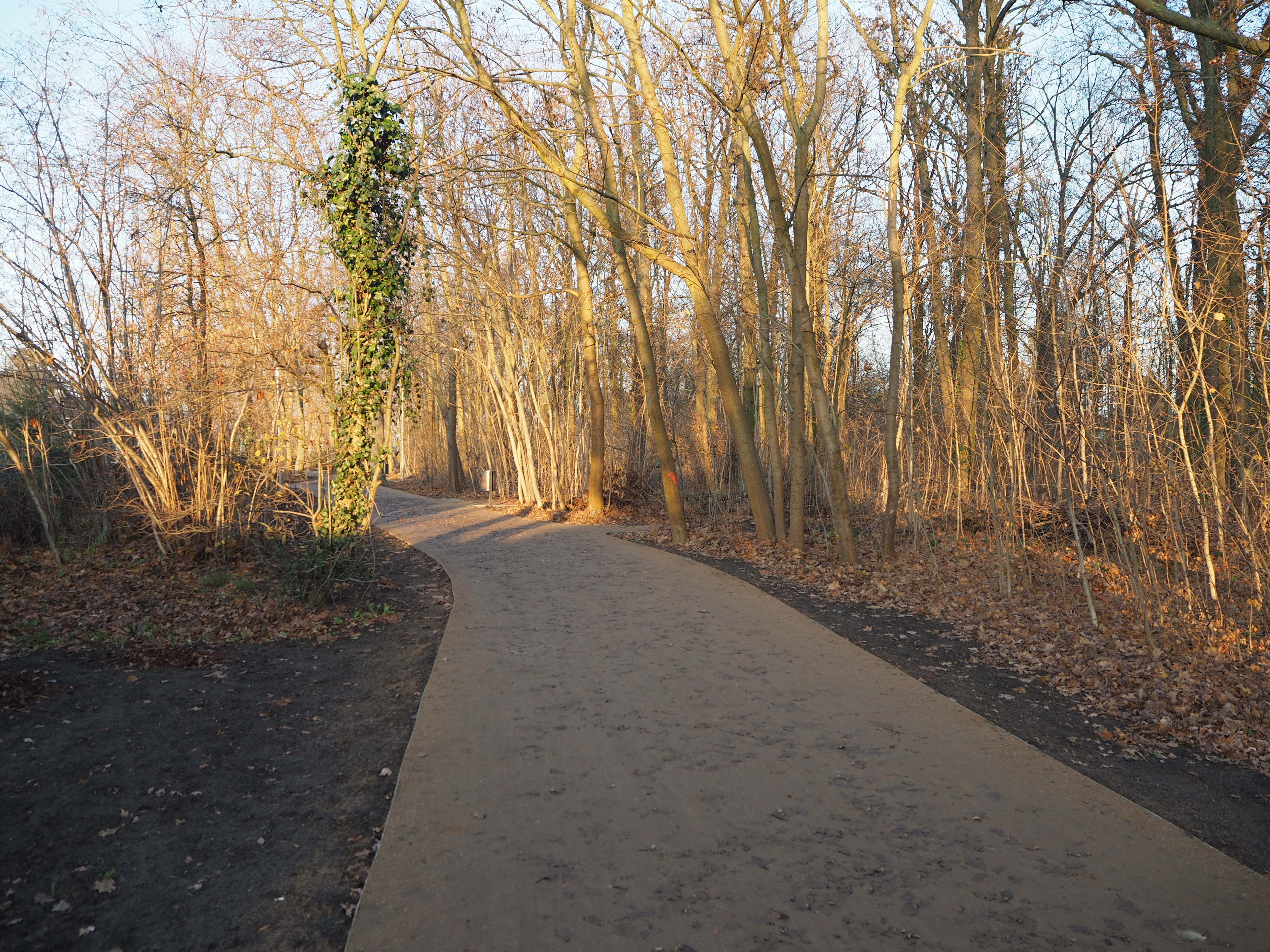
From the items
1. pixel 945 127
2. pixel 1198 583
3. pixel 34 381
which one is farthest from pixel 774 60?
pixel 34 381

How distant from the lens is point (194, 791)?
4.84 m

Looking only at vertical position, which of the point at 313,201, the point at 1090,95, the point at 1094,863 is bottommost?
the point at 1094,863

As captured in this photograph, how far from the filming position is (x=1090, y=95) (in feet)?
54.9

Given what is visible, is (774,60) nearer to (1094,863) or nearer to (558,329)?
(558,329)

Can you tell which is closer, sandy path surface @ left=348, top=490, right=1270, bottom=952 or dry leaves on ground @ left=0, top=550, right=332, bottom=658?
sandy path surface @ left=348, top=490, right=1270, bottom=952

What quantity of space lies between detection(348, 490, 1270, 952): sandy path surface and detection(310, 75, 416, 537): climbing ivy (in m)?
3.77

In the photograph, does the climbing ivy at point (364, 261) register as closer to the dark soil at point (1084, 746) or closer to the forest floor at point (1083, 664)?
the forest floor at point (1083, 664)

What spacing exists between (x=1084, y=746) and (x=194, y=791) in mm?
5528

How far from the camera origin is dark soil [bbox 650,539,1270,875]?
166 inches

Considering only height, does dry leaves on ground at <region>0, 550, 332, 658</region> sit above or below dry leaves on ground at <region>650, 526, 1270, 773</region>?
above

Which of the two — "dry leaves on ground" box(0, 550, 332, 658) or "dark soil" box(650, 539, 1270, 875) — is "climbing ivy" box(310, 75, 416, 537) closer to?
"dry leaves on ground" box(0, 550, 332, 658)

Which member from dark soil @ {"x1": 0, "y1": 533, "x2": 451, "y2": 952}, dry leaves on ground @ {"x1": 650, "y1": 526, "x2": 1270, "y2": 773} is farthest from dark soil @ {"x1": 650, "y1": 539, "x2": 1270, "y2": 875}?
dark soil @ {"x1": 0, "y1": 533, "x2": 451, "y2": 952}

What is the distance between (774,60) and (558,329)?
33.0 ft

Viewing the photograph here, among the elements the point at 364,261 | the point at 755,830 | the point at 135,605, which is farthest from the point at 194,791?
the point at 364,261
